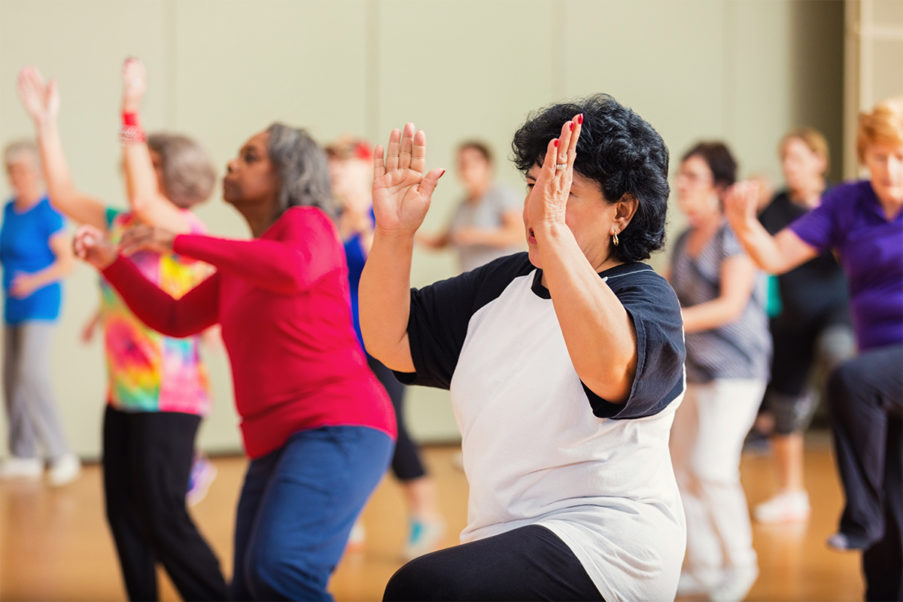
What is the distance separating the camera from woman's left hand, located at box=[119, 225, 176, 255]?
2.25 meters

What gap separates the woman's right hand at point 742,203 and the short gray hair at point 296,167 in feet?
3.46

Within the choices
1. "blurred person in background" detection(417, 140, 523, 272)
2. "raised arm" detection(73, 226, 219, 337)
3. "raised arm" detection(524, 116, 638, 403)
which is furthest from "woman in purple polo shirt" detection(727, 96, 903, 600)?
"blurred person in background" detection(417, 140, 523, 272)

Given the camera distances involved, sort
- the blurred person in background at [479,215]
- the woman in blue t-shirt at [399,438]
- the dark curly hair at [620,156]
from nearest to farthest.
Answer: the dark curly hair at [620,156]
the woman in blue t-shirt at [399,438]
the blurred person in background at [479,215]

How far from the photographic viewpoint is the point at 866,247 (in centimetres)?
303

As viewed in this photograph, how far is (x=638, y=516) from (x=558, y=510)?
0.38 feet

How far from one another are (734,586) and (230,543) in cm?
184

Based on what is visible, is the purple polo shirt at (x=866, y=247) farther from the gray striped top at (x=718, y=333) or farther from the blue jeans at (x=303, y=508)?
the blue jeans at (x=303, y=508)

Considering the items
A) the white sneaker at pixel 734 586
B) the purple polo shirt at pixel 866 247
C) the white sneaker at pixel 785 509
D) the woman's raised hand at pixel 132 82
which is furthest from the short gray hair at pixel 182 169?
the white sneaker at pixel 785 509

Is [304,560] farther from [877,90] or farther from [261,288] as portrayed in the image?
[877,90]

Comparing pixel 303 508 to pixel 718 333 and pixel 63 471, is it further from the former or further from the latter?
pixel 63 471

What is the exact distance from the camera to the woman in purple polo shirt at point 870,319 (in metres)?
2.90

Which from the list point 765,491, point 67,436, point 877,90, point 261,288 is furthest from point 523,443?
point 877,90

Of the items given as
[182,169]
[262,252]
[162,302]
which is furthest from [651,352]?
[182,169]

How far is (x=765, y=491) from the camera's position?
516 centimetres
